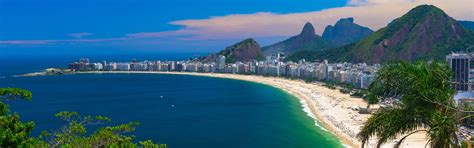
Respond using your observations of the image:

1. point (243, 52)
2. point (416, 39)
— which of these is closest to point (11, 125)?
point (416, 39)

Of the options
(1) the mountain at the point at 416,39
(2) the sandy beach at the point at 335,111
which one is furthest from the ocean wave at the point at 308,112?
(1) the mountain at the point at 416,39

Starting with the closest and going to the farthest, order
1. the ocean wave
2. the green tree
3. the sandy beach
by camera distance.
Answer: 1. the green tree
2. the sandy beach
3. the ocean wave

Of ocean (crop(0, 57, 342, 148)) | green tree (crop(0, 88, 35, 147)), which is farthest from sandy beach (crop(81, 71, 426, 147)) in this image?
green tree (crop(0, 88, 35, 147))

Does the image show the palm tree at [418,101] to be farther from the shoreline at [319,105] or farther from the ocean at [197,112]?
the ocean at [197,112]

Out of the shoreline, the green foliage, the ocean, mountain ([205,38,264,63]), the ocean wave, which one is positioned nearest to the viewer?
the green foliage

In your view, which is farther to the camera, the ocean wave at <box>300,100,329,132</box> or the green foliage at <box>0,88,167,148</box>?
the ocean wave at <box>300,100,329,132</box>

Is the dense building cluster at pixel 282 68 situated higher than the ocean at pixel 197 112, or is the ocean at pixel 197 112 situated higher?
the dense building cluster at pixel 282 68

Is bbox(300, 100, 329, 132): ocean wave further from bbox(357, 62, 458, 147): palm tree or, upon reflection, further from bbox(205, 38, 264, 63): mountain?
bbox(205, 38, 264, 63): mountain

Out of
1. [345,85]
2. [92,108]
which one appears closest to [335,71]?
[345,85]
